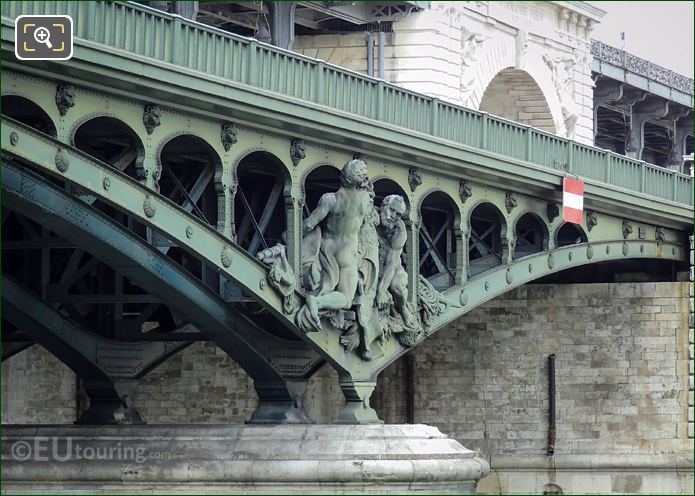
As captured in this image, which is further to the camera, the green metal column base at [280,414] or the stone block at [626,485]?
the stone block at [626,485]

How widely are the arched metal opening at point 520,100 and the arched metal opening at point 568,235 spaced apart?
64.2 ft

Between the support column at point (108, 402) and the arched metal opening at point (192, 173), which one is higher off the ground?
the arched metal opening at point (192, 173)

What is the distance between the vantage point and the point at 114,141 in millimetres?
46594

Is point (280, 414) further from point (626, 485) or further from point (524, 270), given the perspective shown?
point (626, 485)

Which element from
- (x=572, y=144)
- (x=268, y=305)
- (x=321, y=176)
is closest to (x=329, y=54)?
(x=572, y=144)

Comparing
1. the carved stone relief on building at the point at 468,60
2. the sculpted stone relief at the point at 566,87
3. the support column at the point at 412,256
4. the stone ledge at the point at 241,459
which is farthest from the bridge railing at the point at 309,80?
the sculpted stone relief at the point at 566,87

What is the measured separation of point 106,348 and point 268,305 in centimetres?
602

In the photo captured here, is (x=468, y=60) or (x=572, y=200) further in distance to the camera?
(x=468, y=60)

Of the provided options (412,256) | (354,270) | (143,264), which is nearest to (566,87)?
(412,256)

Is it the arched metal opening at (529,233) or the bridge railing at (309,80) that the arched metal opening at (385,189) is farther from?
the arched metal opening at (529,233)

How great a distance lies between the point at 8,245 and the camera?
49750 mm

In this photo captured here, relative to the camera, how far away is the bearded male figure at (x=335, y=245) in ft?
164

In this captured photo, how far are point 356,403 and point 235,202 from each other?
15.7ft

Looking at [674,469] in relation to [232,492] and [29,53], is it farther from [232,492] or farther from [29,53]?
[29,53]
